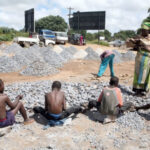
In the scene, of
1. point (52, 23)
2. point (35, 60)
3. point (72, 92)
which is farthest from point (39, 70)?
point (52, 23)

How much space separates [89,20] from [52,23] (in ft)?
93.4

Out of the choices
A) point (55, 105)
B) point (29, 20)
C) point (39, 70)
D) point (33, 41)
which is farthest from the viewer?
point (29, 20)

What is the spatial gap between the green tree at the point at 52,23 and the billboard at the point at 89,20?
25052 millimetres

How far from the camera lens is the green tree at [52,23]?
206 ft

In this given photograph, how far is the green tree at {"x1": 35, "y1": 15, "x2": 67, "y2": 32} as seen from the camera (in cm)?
6266

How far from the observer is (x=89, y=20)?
3625 centimetres

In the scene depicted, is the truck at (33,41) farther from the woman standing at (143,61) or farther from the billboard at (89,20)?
the woman standing at (143,61)

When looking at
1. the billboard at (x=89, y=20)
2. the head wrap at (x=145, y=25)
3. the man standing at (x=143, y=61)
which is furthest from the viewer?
the billboard at (x=89, y=20)

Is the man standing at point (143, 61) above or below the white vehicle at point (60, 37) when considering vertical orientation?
below

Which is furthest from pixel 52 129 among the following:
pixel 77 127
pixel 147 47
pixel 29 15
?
pixel 29 15

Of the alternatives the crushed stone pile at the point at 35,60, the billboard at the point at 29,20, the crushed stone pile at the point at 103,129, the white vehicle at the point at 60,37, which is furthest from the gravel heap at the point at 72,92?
the billboard at the point at 29,20

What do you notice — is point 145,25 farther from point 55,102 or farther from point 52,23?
point 52,23

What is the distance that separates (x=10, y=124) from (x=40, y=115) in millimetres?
825

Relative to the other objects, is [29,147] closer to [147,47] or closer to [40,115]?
[40,115]
